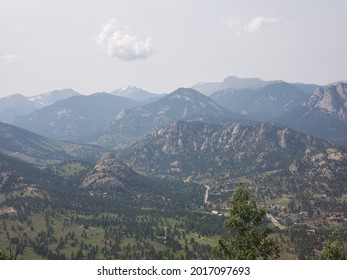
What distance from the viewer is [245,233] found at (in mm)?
66312

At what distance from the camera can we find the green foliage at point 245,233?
214ft

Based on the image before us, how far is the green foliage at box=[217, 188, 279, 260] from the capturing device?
65188mm

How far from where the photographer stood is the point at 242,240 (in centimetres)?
6550
